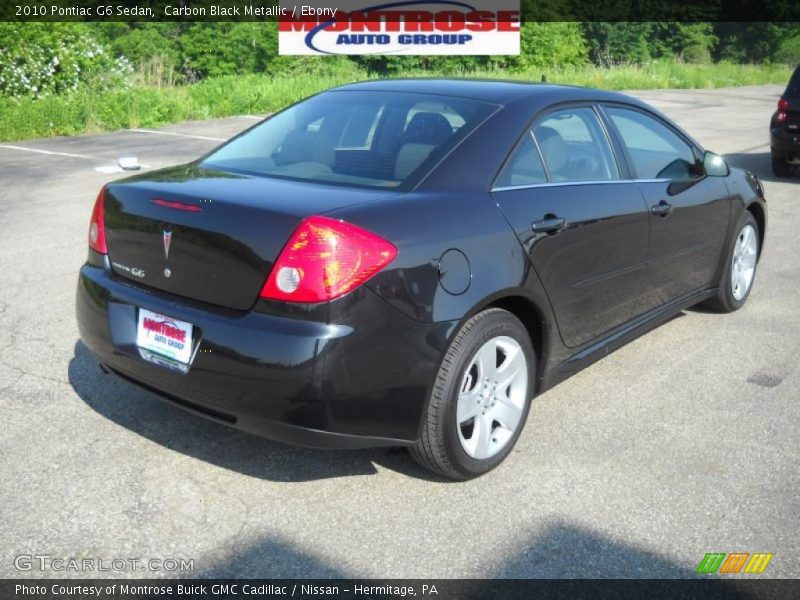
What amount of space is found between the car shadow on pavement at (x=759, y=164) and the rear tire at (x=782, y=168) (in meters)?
0.07

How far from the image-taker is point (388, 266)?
3098 mm

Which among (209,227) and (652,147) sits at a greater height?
(652,147)

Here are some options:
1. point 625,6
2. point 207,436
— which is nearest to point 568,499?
point 207,436

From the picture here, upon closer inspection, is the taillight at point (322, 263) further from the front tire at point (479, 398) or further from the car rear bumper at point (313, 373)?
the front tire at point (479, 398)

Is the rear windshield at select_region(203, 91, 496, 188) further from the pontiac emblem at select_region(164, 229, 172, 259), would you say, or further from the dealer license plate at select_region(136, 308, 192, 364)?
the dealer license plate at select_region(136, 308, 192, 364)

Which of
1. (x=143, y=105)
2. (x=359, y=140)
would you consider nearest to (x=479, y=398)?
(x=359, y=140)

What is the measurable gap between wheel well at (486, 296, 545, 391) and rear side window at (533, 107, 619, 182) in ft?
2.07

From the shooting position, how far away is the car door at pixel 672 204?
462 centimetres

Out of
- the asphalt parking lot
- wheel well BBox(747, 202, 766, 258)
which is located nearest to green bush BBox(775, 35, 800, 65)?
wheel well BBox(747, 202, 766, 258)

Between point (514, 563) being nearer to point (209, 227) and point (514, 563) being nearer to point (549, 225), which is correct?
point (549, 225)

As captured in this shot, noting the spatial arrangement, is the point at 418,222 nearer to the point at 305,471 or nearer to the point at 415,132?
the point at 415,132

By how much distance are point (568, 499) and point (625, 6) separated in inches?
2275

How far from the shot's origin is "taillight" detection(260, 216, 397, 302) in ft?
9.89
